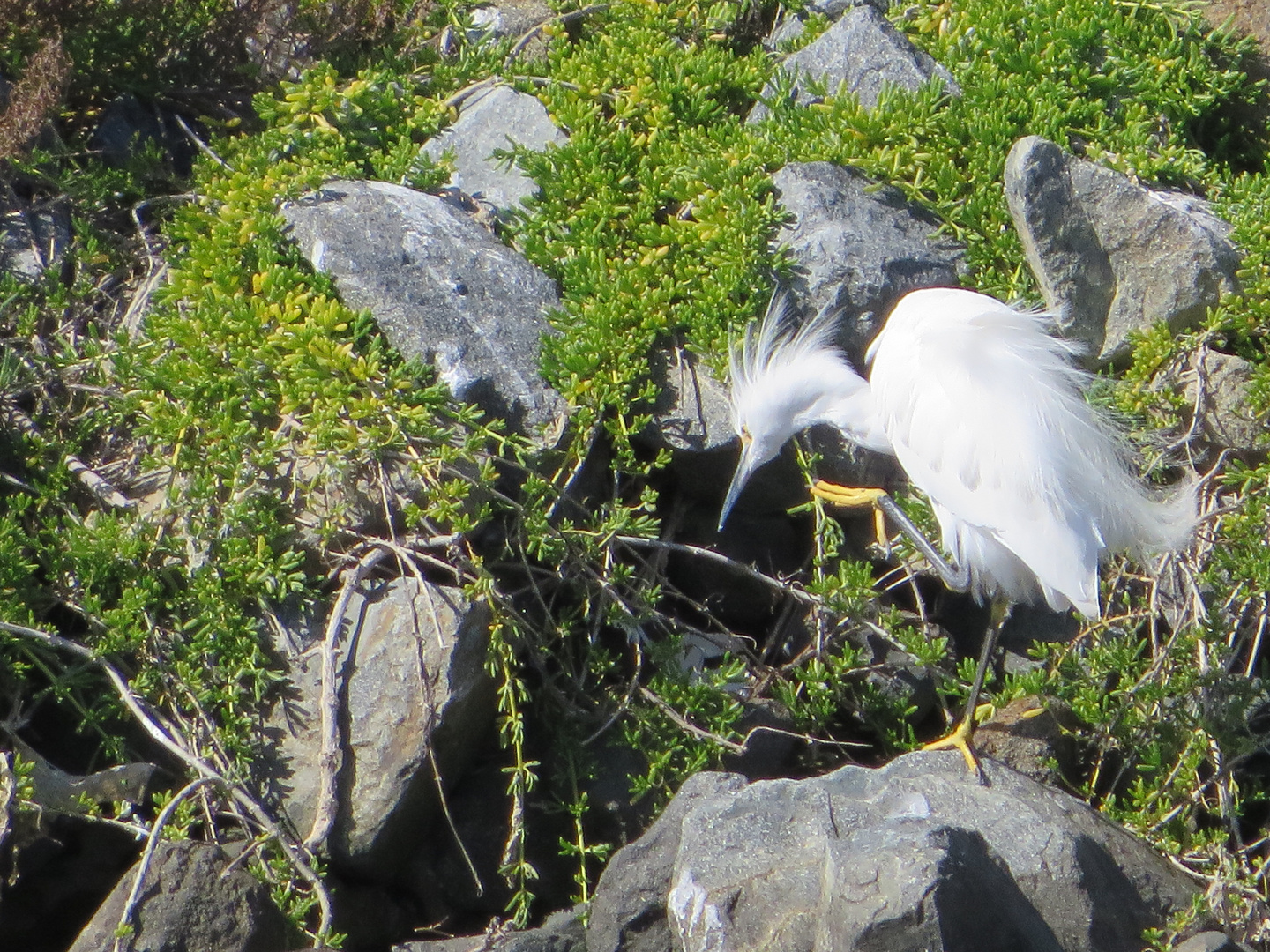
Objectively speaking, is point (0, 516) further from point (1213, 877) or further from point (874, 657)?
point (1213, 877)

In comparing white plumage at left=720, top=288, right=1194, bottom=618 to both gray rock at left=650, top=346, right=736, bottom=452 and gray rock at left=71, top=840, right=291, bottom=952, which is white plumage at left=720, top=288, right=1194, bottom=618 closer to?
gray rock at left=650, top=346, right=736, bottom=452

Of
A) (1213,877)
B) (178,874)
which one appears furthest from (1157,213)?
(178,874)

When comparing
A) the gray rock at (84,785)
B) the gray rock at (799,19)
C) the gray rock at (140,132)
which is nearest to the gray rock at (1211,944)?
the gray rock at (84,785)

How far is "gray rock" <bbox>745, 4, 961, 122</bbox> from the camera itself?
5.19 metres

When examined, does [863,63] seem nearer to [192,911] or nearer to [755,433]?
[755,433]

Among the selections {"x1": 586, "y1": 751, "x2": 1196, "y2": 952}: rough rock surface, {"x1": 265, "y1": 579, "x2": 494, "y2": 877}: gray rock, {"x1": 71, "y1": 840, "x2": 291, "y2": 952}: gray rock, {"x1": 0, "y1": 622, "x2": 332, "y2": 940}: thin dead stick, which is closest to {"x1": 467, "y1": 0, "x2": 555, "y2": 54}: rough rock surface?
{"x1": 265, "y1": 579, "x2": 494, "y2": 877}: gray rock

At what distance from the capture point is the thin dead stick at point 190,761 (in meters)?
3.53

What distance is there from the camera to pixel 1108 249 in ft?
15.6

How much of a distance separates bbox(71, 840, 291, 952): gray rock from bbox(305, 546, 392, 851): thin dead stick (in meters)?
0.23

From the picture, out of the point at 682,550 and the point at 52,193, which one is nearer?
the point at 682,550

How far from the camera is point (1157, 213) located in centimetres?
467

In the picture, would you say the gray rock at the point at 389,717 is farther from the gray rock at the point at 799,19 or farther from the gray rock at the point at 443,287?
the gray rock at the point at 799,19

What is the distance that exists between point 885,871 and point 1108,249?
2.80 meters

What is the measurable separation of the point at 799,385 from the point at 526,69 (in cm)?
209
